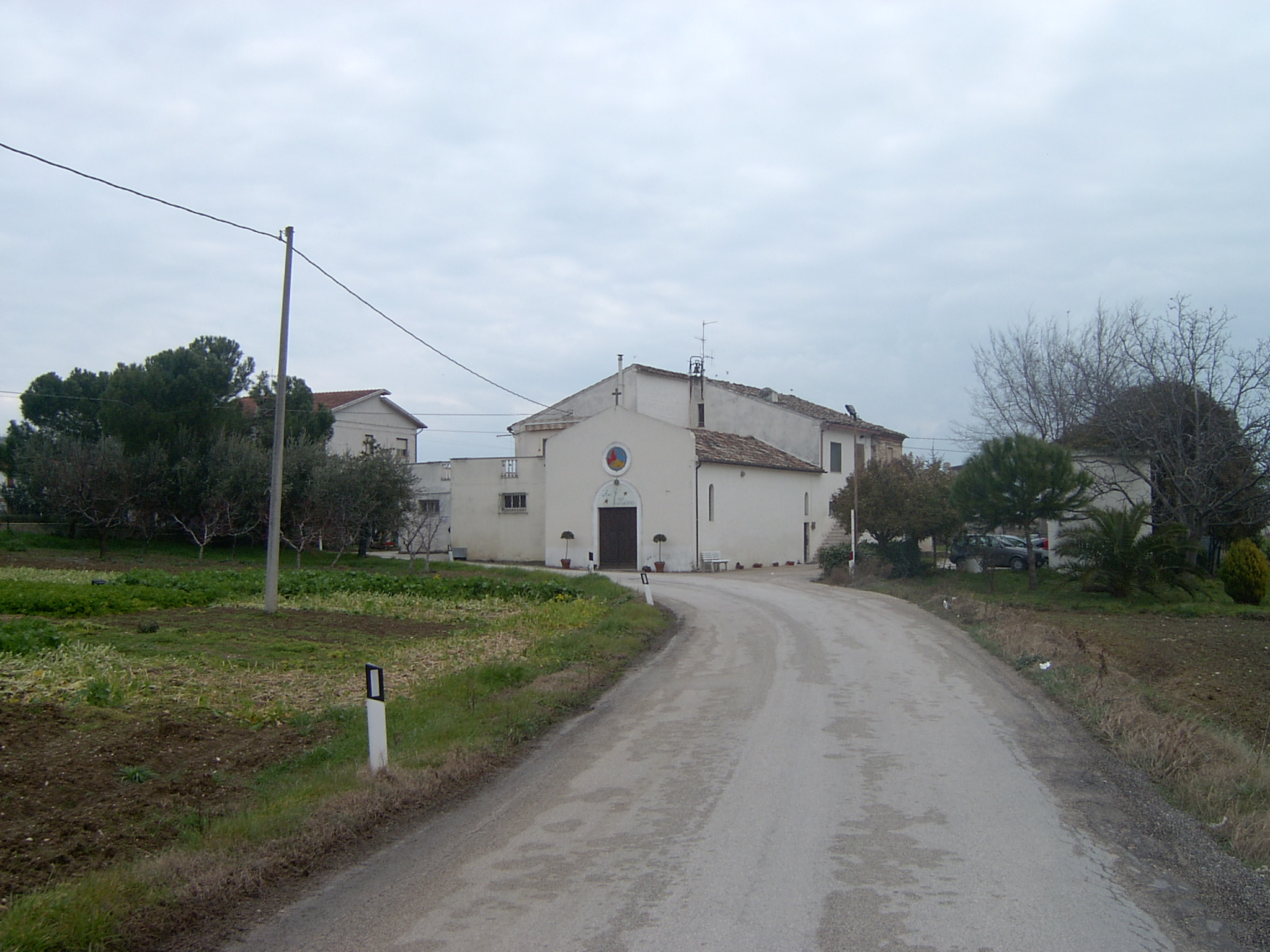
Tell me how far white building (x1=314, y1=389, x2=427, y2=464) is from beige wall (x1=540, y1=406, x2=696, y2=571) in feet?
66.8

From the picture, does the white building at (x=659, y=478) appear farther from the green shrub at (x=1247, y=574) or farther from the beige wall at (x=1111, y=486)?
the green shrub at (x=1247, y=574)

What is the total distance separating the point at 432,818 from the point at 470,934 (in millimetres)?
2118

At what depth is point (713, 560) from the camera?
3575cm

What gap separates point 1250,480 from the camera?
26.4 m

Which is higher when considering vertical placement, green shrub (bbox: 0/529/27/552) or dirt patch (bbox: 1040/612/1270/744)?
green shrub (bbox: 0/529/27/552)

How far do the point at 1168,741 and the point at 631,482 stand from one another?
28.9 metres

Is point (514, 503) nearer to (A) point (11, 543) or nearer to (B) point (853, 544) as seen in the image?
(B) point (853, 544)

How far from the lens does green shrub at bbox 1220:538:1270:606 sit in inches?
966

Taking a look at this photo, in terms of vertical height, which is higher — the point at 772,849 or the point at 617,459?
the point at 617,459

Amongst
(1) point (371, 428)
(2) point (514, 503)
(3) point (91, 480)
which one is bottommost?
(2) point (514, 503)

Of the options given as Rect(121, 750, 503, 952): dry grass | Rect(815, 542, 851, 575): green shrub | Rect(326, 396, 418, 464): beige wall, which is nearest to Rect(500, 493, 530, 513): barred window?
Rect(815, 542, 851, 575): green shrub

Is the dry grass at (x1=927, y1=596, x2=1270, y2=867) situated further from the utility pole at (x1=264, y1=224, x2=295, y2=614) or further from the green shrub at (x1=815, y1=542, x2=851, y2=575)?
the green shrub at (x1=815, y1=542, x2=851, y2=575)

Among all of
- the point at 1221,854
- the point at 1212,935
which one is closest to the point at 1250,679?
the point at 1221,854

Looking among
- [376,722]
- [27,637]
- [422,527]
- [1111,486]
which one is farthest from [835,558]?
[376,722]
